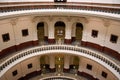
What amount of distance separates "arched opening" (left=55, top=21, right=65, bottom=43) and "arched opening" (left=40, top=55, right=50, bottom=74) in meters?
3.18

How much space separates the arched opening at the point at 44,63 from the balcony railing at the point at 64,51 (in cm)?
345

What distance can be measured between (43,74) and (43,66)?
130 centimetres

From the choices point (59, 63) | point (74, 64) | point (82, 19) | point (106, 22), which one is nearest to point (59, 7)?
point (82, 19)

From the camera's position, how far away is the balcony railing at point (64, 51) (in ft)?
43.3

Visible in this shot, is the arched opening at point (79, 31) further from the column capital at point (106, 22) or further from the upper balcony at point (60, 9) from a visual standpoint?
the column capital at point (106, 22)

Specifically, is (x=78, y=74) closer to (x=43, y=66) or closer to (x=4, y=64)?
(x=43, y=66)

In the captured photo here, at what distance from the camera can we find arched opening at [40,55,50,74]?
2001 cm

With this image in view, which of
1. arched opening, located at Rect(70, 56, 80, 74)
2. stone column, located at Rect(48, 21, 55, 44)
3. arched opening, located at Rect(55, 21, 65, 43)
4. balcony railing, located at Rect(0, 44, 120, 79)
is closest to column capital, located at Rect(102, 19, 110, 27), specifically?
balcony railing, located at Rect(0, 44, 120, 79)

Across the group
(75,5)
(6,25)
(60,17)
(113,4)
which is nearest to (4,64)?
(6,25)

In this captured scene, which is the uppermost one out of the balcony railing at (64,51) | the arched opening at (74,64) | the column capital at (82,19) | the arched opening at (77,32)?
the column capital at (82,19)

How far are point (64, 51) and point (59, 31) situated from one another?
2978 mm

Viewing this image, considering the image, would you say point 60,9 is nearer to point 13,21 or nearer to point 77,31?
point 77,31

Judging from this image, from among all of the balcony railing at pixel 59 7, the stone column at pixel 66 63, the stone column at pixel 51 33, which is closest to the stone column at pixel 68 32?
the stone column at pixel 51 33

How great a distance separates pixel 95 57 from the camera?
15.4m
